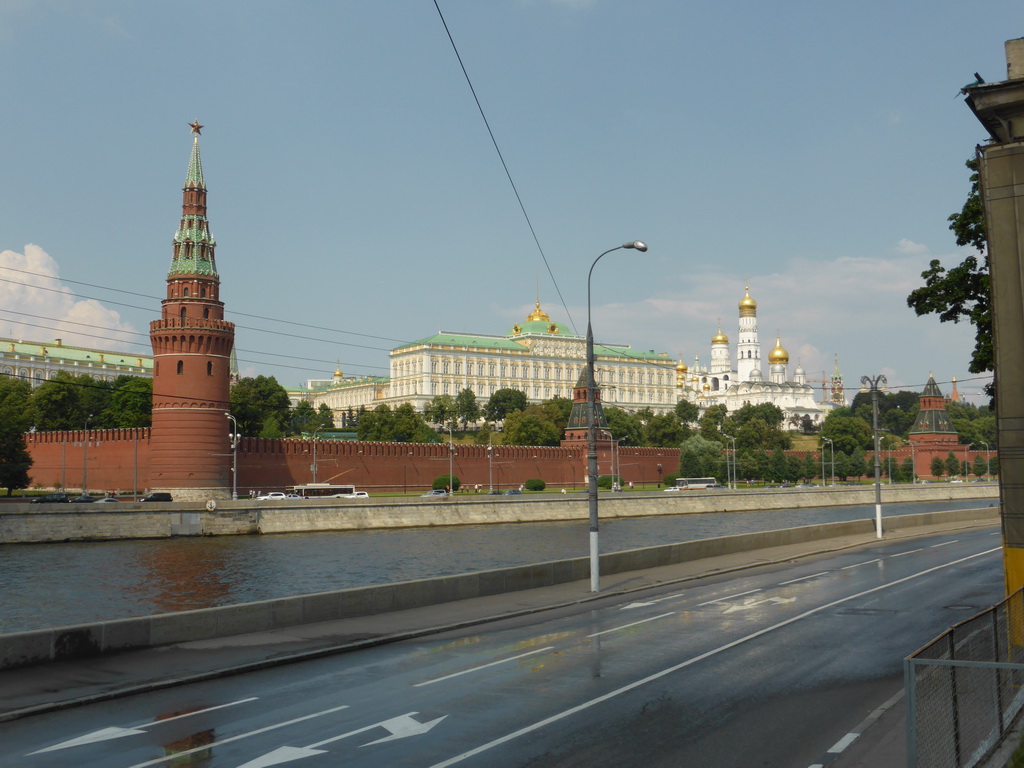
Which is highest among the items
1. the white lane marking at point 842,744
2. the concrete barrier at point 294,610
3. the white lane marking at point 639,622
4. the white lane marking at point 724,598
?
the concrete barrier at point 294,610

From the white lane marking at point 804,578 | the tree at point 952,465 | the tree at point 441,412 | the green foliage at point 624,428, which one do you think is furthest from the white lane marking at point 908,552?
the tree at point 441,412

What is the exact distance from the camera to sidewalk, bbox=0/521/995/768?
1047 centimetres

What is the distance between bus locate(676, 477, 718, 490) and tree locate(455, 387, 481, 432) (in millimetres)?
48747

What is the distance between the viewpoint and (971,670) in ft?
26.2

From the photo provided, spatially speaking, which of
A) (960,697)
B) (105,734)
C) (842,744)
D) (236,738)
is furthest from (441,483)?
(960,697)

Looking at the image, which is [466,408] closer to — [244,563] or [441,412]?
[441,412]

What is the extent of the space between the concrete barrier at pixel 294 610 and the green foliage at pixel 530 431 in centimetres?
8949

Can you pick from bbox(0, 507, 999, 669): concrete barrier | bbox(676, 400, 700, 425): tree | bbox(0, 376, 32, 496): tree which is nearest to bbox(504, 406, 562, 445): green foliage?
bbox(676, 400, 700, 425): tree

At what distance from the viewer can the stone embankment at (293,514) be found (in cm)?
4716

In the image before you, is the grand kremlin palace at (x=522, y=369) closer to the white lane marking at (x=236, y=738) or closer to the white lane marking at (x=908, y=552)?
the white lane marking at (x=908, y=552)

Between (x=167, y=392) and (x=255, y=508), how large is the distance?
73.5ft

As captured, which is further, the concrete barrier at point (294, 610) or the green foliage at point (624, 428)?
the green foliage at point (624, 428)

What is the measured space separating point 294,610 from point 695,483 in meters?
94.4

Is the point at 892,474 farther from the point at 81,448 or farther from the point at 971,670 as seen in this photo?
the point at 971,670
